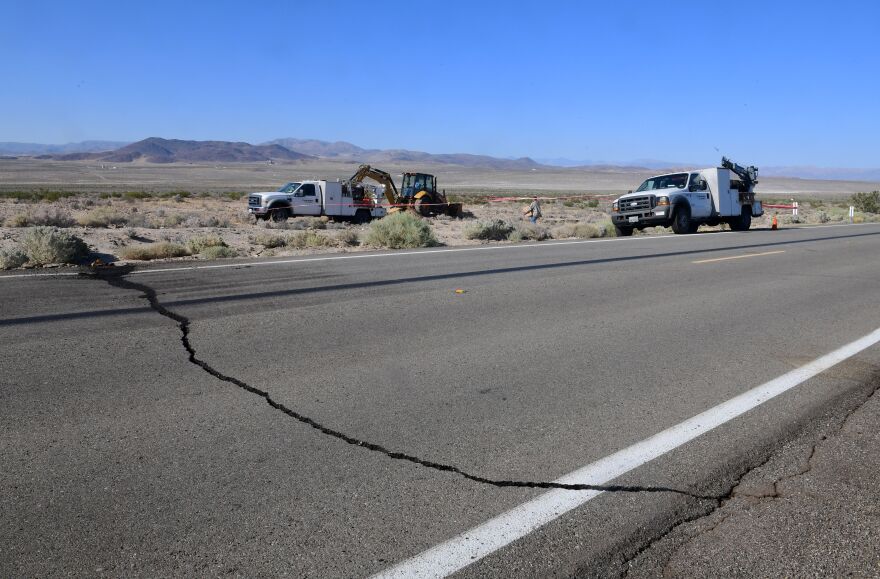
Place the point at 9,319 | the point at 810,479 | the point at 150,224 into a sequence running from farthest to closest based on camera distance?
1. the point at 150,224
2. the point at 9,319
3. the point at 810,479

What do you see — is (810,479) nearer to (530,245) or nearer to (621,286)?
(621,286)

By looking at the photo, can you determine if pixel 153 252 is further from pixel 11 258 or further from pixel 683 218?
pixel 683 218

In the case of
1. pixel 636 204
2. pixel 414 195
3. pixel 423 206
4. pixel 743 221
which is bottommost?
pixel 743 221

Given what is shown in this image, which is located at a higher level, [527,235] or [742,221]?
[742,221]

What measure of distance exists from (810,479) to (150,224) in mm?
25307

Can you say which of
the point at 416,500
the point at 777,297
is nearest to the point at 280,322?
the point at 416,500

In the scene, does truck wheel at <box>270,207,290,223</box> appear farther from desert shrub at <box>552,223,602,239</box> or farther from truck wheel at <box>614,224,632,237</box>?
truck wheel at <box>614,224,632,237</box>

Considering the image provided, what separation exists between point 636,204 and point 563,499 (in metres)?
22.5

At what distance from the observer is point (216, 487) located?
4141 millimetres

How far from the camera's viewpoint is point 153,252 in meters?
15.7

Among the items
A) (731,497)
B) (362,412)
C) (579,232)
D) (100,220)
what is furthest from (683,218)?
(731,497)

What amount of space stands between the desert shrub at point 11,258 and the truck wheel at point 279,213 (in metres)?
19.1

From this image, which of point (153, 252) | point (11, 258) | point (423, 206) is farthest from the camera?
point (423, 206)

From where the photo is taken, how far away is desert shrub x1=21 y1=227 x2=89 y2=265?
13.1 m
